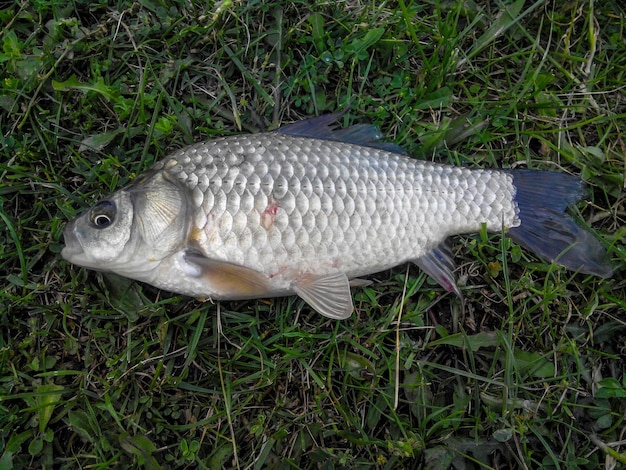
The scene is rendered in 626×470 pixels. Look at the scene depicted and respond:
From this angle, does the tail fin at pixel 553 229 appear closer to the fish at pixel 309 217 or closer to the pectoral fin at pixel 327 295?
the fish at pixel 309 217

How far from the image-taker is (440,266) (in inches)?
96.3

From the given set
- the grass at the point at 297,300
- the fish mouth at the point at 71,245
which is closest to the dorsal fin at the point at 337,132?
the grass at the point at 297,300

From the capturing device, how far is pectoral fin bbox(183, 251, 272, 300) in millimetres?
2174

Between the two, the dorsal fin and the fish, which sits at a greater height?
the dorsal fin

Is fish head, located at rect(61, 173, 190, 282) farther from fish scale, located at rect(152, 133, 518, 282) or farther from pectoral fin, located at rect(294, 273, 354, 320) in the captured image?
pectoral fin, located at rect(294, 273, 354, 320)

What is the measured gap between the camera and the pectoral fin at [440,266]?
2.44 metres

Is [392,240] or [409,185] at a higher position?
[409,185]

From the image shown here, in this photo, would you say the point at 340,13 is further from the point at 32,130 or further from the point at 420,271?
the point at 32,130

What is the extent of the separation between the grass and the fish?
0.55 feet

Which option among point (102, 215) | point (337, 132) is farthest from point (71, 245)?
point (337, 132)

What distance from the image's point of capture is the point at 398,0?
105 inches

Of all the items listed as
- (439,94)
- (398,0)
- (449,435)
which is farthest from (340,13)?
(449,435)

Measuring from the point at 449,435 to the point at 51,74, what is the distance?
2745mm

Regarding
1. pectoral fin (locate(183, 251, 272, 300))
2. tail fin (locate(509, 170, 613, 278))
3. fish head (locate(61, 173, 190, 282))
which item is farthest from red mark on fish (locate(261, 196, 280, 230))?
tail fin (locate(509, 170, 613, 278))
